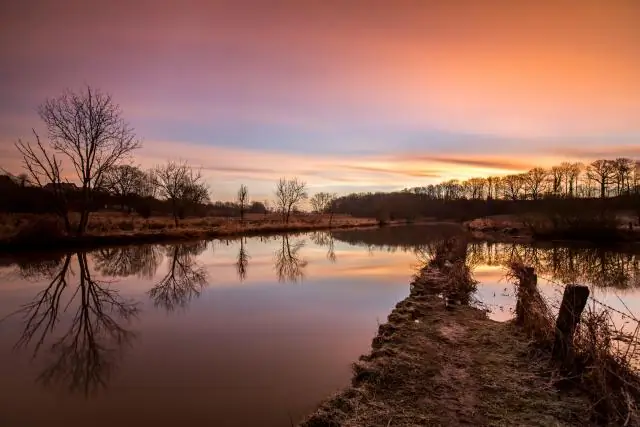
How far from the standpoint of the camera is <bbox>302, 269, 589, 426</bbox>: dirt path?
14.4 ft

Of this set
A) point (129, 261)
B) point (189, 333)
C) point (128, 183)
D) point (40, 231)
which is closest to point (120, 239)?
point (40, 231)

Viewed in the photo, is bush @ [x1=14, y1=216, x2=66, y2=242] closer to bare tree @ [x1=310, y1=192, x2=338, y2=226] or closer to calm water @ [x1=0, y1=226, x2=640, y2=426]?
calm water @ [x1=0, y1=226, x2=640, y2=426]

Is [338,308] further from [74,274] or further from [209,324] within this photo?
[74,274]

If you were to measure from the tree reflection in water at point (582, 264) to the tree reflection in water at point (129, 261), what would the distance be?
15.4 metres

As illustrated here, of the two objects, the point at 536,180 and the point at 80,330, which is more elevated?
the point at 536,180

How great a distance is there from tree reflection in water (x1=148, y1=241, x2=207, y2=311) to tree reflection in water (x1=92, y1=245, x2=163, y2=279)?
79 cm

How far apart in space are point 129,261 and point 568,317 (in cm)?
1735

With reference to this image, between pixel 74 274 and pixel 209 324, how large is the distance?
8.61 m

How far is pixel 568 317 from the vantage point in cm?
550

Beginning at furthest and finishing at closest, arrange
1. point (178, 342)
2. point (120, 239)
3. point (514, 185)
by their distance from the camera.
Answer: point (514, 185) → point (120, 239) → point (178, 342)

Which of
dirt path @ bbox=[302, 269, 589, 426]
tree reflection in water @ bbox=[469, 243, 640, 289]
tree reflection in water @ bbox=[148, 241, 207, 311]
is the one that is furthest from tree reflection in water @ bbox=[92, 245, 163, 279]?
tree reflection in water @ bbox=[469, 243, 640, 289]

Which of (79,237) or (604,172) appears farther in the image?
(604,172)

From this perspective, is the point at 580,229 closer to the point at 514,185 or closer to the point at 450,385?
the point at 450,385

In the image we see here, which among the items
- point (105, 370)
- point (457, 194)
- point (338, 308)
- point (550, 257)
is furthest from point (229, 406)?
point (457, 194)
